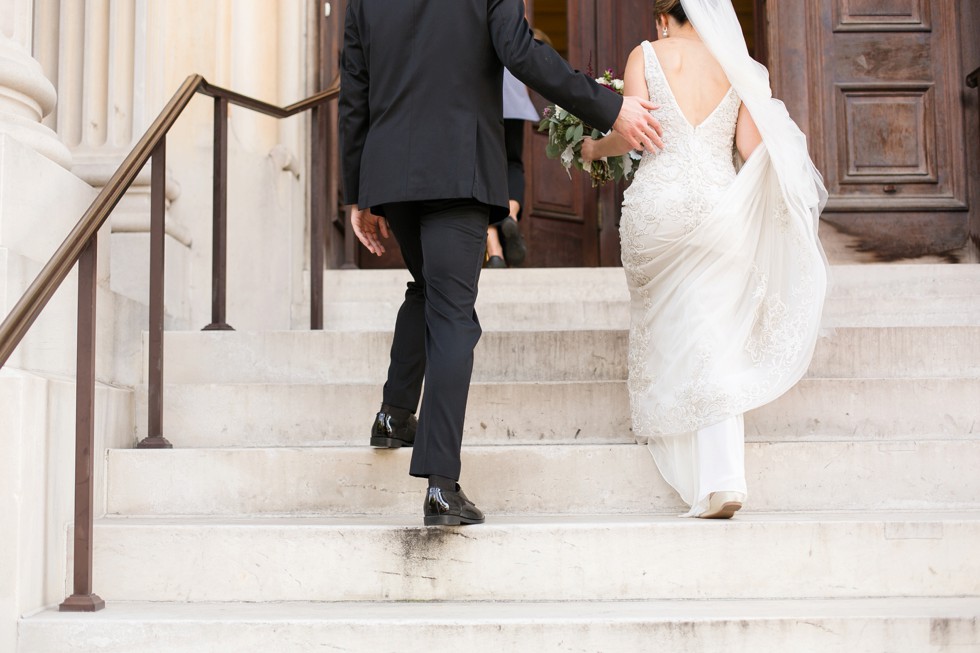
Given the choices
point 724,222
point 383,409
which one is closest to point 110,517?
point 383,409

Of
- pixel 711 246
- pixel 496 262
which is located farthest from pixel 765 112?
pixel 496 262

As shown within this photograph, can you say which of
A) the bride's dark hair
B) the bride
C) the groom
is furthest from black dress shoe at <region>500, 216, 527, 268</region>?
the groom

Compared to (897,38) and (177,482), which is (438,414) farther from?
(897,38)

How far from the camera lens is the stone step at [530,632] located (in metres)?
2.96

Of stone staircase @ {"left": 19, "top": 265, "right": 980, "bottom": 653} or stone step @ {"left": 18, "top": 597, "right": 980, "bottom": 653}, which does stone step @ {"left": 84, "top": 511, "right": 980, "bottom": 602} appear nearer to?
stone staircase @ {"left": 19, "top": 265, "right": 980, "bottom": 653}

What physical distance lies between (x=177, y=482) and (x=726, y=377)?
184 cm

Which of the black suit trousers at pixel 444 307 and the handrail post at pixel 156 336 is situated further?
the handrail post at pixel 156 336

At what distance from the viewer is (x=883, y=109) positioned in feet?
21.4

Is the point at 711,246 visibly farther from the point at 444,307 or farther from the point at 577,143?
the point at 444,307

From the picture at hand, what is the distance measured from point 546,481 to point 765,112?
4.80 ft

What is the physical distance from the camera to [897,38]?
6.56m

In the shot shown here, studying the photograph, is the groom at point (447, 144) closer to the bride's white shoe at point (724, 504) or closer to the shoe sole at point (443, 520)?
the shoe sole at point (443, 520)

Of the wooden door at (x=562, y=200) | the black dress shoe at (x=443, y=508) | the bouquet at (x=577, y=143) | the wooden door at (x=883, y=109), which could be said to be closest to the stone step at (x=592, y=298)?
the wooden door at (x=883, y=109)

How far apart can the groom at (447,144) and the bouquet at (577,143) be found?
618 millimetres
